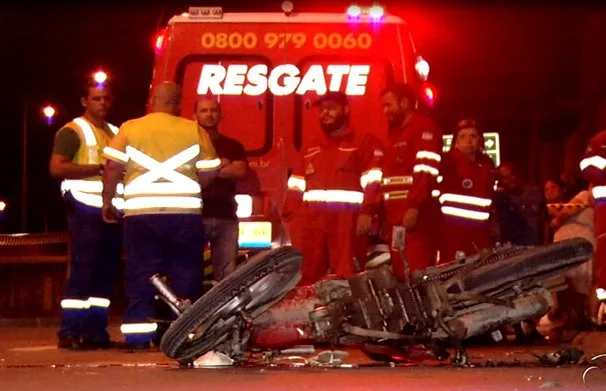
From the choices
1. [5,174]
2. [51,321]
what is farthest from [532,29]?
[51,321]

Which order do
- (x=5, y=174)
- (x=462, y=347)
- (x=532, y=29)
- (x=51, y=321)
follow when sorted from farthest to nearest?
Answer: (x=5, y=174)
(x=532, y=29)
(x=51, y=321)
(x=462, y=347)

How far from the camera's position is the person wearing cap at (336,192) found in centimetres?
928

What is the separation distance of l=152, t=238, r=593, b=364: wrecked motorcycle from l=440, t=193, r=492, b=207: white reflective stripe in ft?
8.54

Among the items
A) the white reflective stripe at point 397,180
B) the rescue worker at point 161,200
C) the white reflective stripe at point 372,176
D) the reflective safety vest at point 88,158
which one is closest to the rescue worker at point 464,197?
the white reflective stripe at point 397,180

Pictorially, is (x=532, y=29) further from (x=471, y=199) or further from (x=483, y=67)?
(x=471, y=199)

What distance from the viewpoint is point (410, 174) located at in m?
9.35

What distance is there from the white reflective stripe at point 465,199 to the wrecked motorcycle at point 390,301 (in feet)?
8.54

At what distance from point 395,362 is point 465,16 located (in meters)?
20.7

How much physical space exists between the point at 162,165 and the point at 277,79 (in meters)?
1.59

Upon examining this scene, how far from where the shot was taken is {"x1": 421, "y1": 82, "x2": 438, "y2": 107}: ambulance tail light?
1001 centimetres

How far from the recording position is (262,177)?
32.0 ft

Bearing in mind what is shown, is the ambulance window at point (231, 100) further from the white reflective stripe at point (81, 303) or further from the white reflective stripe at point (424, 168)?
the white reflective stripe at point (81, 303)

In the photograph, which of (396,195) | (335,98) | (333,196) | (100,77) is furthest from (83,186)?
(396,195)

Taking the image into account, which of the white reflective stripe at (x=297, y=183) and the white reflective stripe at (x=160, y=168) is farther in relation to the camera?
the white reflective stripe at (x=297, y=183)
